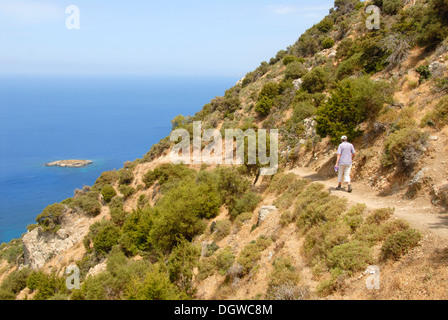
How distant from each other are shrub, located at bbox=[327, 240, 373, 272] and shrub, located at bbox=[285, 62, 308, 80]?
28654 mm

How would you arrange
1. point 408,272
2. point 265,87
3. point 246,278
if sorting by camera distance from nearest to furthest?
1. point 408,272
2. point 246,278
3. point 265,87

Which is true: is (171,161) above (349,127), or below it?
below

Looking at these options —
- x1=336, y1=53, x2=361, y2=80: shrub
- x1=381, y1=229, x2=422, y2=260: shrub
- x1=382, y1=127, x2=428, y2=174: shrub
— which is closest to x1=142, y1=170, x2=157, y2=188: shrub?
x1=336, y1=53, x2=361, y2=80: shrub

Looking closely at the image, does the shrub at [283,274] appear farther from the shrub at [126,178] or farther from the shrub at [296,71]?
the shrub at [126,178]

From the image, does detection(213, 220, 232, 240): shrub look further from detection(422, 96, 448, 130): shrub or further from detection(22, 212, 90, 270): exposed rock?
detection(22, 212, 90, 270): exposed rock

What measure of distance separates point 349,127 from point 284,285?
1050 centimetres

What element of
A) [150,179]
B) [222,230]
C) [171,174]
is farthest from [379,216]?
[150,179]

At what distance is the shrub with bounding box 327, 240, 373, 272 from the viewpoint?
7.07 metres

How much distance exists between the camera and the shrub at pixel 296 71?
108 feet

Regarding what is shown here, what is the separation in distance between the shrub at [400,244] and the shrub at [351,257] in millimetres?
436

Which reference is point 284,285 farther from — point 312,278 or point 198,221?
point 198,221

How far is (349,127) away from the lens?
594 inches

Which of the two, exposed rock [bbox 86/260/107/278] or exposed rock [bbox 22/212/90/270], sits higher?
exposed rock [bbox 86/260/107/278]

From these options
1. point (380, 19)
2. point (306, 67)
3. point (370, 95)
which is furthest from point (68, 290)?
point (380, 19)
